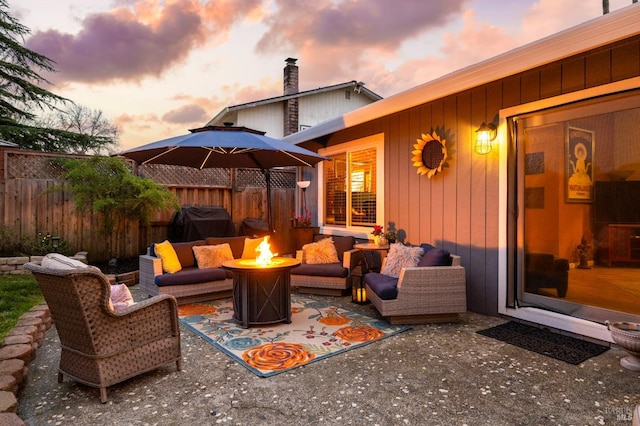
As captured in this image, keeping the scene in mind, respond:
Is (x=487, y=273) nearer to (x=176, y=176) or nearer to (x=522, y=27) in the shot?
(x=522, y=27)

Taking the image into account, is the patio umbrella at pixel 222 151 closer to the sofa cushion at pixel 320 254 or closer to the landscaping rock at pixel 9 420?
the sofa cushion at pixel 320 254

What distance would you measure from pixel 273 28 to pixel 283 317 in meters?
5.63

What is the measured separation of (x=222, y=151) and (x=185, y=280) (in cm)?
182

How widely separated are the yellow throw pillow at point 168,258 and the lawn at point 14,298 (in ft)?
4.53

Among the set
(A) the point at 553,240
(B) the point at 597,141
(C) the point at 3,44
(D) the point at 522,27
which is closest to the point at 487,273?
(A) the point at 553,240

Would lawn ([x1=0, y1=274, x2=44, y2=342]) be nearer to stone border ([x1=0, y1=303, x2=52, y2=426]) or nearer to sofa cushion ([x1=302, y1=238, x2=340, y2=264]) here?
stone border ([x1=0, y1=303, x2=52, y2=426])

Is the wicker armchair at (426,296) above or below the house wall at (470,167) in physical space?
below

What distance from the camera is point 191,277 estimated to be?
4934mm

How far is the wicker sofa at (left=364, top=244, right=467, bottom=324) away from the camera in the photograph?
4.00m

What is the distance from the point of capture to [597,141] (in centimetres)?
363

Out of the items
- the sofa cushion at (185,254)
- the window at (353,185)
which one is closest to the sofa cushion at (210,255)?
the sofa cushion at (185,254)

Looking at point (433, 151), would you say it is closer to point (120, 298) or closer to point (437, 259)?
Answer: point (437, 259)

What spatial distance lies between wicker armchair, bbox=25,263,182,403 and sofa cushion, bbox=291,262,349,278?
2.82 m

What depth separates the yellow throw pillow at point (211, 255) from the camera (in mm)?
5355
